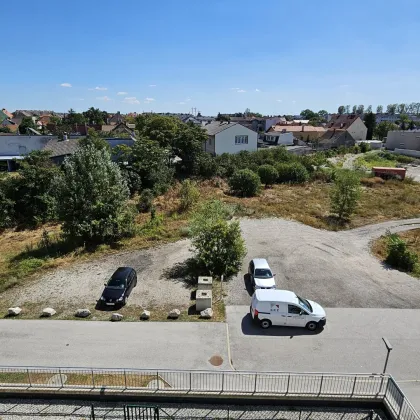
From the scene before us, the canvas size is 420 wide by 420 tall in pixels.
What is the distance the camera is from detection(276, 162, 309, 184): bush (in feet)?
133

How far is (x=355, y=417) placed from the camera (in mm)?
9188

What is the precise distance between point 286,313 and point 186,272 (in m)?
6.65

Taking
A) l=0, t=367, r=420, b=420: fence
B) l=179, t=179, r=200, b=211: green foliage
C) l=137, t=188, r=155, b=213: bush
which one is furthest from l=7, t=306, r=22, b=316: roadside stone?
l=179, t=179, r=200, b=211: green foliage

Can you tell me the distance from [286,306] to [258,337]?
64.9 inches

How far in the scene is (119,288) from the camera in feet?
49.4

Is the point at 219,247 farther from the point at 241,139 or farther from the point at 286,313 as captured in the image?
the point at 241,139

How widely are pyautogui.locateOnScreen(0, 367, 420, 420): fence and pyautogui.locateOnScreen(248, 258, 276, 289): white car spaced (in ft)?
19.3

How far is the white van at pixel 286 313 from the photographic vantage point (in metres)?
13.0

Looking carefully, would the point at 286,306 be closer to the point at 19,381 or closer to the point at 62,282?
the point at 19,381

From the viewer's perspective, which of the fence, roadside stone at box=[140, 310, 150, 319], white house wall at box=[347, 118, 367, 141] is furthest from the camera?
white house wall at box=[347, 118, 367, 141]

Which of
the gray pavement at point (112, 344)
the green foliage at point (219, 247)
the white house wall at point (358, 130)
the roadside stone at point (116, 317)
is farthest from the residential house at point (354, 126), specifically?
the roadside stone at point (116, 317)

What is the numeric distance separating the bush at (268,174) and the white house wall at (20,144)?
29256 mm

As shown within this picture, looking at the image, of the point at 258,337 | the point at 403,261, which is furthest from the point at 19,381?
the point at 403,261

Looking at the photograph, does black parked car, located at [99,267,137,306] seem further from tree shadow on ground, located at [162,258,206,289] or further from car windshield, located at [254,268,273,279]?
car windshield, located at [254,268,273,279]
